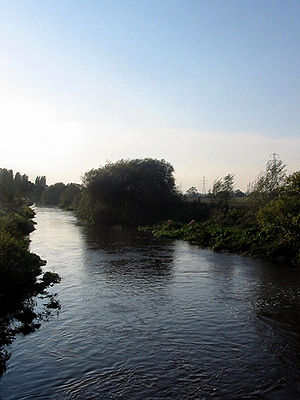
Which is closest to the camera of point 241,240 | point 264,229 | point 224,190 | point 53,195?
point 264,229

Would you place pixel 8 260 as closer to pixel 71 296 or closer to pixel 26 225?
pixel 71 296

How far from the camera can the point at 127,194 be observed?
2349 inches

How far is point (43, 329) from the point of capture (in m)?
13.4

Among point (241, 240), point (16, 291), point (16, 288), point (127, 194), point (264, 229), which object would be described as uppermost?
point (127, 194)

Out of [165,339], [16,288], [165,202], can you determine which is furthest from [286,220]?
[165,202]

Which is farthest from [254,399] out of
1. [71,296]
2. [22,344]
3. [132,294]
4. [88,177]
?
[88,177]

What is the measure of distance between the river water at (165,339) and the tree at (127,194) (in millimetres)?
34917

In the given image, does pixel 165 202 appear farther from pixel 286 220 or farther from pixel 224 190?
pixel 286 220

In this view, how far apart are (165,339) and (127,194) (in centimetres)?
4761

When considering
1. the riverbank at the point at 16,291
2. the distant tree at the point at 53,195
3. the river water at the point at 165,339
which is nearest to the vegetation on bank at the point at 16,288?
the riverbank at the point at 16,291

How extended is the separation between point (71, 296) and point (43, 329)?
446 cm

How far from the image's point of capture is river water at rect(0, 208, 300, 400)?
9.55 metres

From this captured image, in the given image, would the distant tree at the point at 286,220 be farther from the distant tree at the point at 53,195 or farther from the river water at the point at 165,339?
the distant tree at the point at 53,195

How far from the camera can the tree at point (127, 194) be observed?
58594mm
